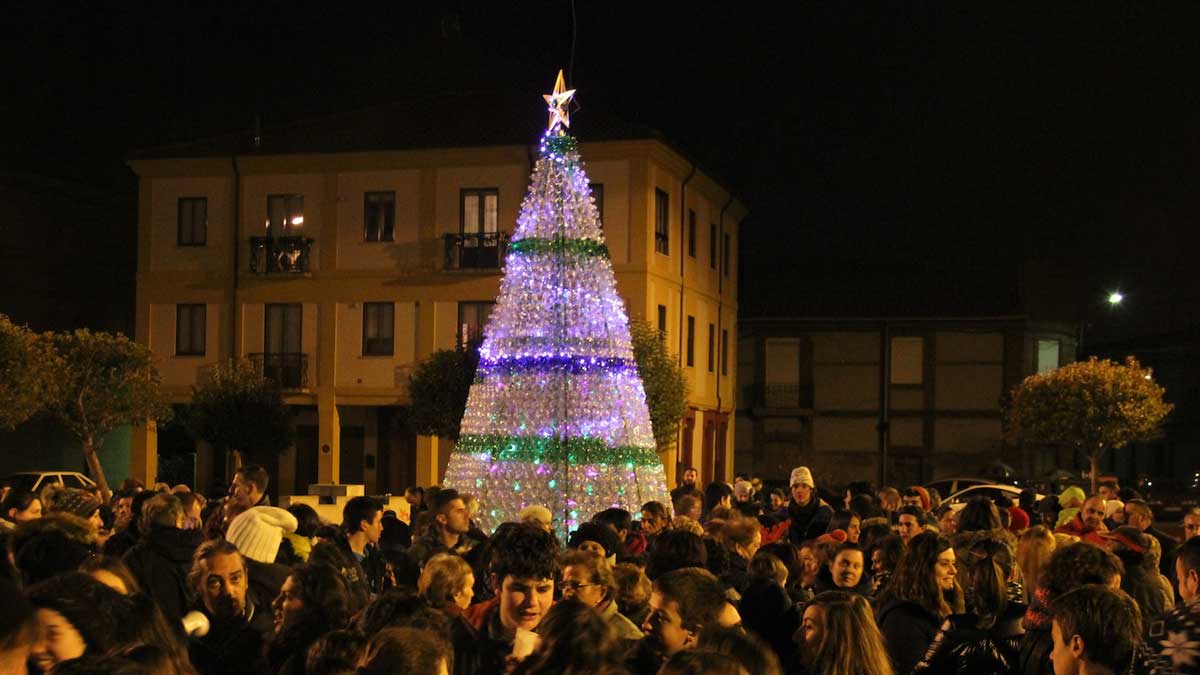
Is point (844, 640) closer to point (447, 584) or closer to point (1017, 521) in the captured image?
point (447, 584)

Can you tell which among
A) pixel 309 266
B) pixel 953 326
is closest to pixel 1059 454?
pixel 953 326

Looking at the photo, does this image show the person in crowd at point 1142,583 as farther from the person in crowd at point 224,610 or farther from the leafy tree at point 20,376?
the leafy tree at point 20,376

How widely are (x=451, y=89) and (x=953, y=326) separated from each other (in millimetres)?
17917

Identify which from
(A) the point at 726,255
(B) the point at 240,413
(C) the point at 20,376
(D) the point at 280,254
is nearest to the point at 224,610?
(C) the point at 20,376

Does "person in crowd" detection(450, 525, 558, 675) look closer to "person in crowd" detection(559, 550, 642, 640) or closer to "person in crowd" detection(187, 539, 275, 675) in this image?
"person in crowd" detection(559, 550, 642, 640)

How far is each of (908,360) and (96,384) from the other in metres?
25.9

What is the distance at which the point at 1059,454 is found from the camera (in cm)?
4631

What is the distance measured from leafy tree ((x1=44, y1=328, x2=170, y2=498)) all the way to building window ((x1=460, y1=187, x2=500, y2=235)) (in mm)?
8484

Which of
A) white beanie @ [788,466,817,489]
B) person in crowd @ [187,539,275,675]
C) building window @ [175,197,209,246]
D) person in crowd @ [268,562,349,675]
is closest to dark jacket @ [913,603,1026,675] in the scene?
person in crowd @ [268,562,349,675]

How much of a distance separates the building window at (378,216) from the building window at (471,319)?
110 inches

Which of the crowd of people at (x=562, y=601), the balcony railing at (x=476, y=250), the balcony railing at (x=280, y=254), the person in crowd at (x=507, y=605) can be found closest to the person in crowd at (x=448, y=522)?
the crowd of people at (x=562, y=601)

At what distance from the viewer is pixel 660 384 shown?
3125cm

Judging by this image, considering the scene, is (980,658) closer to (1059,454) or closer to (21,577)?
(21,577)

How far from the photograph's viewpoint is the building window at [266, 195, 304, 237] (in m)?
37.7
